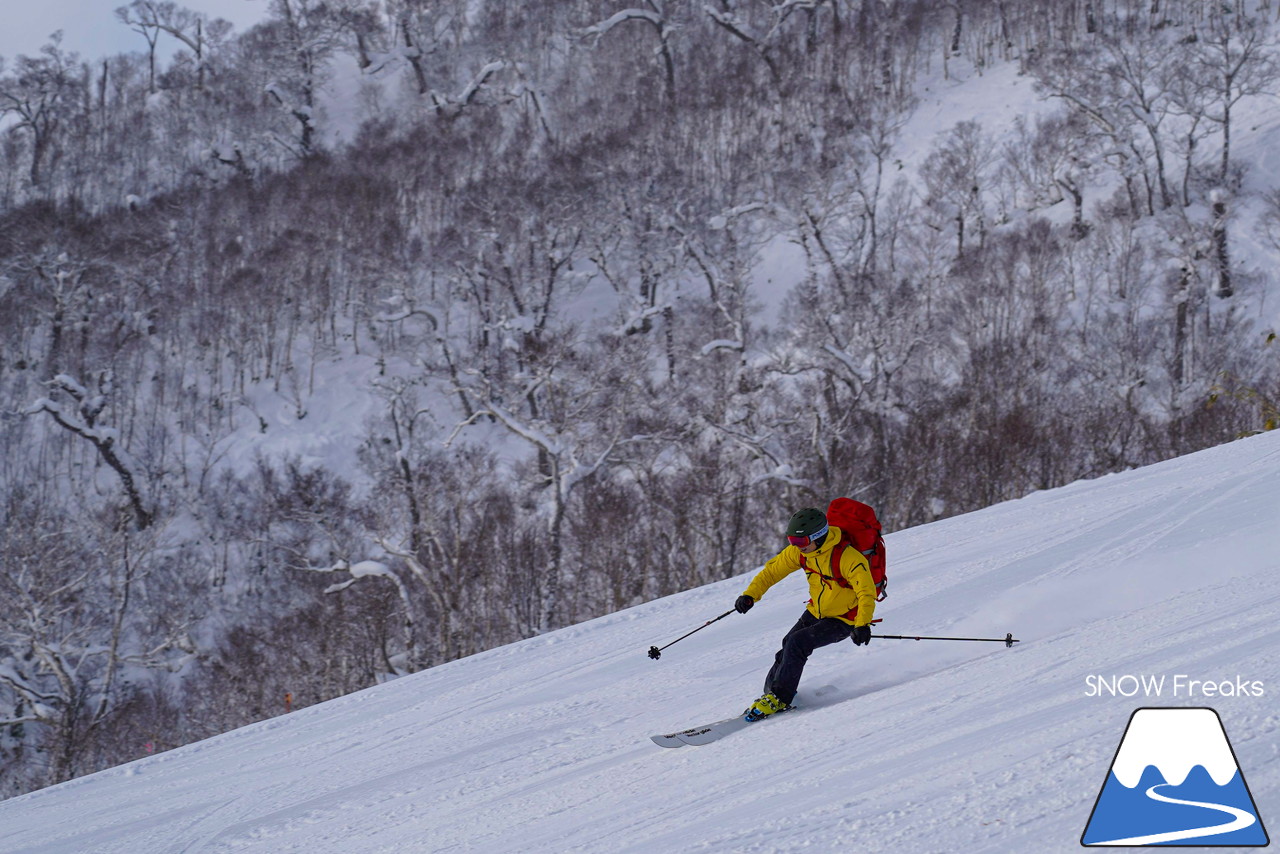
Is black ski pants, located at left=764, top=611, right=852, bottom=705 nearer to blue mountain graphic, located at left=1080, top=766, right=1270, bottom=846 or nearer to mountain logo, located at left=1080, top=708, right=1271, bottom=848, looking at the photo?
mountain logo, located at left=1080, top=708, right=1271, bottom=848

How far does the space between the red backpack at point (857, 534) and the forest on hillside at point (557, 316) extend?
13.4 m

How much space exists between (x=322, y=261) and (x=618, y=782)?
42.6 metres

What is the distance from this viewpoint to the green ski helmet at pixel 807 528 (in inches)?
213

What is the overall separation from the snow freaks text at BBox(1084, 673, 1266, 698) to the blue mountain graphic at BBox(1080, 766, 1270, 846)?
904mm

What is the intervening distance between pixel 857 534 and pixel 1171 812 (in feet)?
7.66

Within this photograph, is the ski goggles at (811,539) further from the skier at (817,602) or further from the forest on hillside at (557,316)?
the forest on hillside at (557,316)

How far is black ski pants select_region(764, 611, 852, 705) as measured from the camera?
18.5ft

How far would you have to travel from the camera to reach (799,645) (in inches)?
223

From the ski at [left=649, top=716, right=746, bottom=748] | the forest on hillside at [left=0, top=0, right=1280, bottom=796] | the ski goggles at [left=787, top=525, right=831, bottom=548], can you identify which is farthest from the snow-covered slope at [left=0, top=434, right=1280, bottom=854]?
the forest on hillside at [left=0, top=0, right=1280, bottom=796]

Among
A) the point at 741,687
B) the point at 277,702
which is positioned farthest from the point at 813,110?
the point at 741,687

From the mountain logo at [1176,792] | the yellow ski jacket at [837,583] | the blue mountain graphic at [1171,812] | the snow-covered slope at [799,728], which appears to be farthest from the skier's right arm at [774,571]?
the blue mountain graphic at [1171,812]

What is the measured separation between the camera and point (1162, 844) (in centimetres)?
337

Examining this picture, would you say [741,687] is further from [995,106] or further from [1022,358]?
[995,106]

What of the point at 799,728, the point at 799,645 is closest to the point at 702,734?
the point at 799,728
